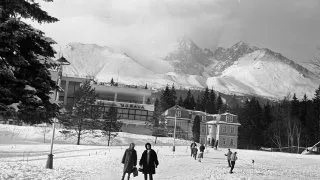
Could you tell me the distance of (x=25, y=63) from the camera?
13.7 metres

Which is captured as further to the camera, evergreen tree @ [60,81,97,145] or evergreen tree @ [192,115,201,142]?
evergreen tree @ [192,115,201,142]

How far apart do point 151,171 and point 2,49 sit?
7.21 m

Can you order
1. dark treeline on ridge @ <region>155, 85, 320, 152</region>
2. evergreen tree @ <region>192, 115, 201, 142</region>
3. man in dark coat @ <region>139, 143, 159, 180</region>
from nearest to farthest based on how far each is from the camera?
man in dark coat @ <region>139, 143, 159, 180</region> < dark treeline on ridge @ <region>155, 85, 320, 152</region> < evergreen tree @ <region>192, 115, 201, 142</region>

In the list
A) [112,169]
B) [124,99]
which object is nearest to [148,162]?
[112,169]

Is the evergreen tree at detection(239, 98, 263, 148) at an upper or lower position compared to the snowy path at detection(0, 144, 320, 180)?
upper

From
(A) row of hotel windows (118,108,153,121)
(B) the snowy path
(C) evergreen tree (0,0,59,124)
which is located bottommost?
(B) the snowy path

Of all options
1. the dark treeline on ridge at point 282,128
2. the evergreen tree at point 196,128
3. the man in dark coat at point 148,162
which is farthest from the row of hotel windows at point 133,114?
the man in dark coat at point 148,162

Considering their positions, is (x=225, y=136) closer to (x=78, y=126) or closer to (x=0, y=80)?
(x=78, y=126)

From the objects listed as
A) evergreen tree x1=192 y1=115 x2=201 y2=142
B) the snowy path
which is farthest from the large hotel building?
the snowy path

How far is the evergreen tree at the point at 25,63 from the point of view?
13297 millimetres

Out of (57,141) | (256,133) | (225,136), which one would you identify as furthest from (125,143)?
(256,133)

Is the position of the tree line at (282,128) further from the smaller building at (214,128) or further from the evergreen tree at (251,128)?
the smaller building at (214,128)

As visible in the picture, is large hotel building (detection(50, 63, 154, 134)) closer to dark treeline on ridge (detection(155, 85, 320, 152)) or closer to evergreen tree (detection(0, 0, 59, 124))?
dark treeline on ridge (detection(155, 85, 320, 152))

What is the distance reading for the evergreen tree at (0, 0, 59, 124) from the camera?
13.3 meters
